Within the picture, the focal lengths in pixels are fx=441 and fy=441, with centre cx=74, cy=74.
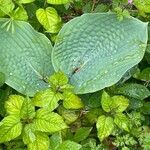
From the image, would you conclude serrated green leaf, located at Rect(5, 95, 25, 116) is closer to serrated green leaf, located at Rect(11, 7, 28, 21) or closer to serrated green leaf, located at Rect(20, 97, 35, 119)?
serrated green leaf, located at Rect(20, 97, 35, 119)

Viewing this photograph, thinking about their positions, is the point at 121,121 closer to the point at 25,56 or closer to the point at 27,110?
the point at 27,110

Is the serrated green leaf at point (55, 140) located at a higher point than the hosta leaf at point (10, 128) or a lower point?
lower

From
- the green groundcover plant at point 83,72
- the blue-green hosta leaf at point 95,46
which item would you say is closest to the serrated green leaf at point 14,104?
the green groundcover plant at point 83,72

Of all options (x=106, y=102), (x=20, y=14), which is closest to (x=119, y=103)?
(x=106, y=102)

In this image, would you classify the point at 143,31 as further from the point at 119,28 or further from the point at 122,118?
the point at 122,118

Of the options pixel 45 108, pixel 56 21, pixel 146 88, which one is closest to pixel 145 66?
pixel 146 88

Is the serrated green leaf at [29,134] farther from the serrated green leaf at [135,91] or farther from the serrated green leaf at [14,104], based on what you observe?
the serrated green leaf at [135,91]
